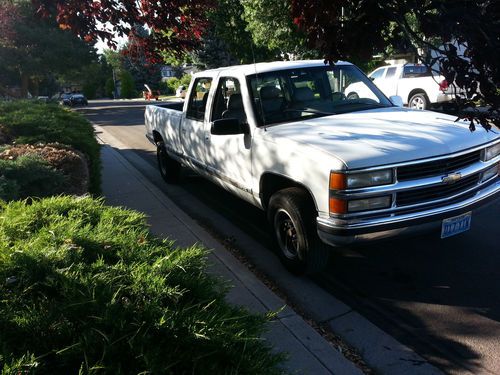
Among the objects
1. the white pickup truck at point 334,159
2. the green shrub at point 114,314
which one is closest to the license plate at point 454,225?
the white pickup truck at point 334,159

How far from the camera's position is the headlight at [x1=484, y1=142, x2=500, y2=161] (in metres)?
4.22

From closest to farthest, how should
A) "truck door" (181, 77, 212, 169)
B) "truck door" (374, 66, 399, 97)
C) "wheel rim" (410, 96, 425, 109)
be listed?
"truck door" (181, 77, 212, 169), "wheel rim" (410, 96, 425, 109), "truck door" (374, 66, 399, 97)

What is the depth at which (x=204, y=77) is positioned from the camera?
6.47 m

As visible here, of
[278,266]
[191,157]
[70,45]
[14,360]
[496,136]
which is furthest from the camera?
[70,45]

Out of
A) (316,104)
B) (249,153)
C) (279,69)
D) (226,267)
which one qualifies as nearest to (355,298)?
(226,267)

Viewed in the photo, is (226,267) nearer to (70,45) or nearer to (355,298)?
(355,298)

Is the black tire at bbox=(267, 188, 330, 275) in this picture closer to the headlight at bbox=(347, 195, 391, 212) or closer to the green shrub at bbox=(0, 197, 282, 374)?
the headlight at bbox=(347, 195, 391, 212)

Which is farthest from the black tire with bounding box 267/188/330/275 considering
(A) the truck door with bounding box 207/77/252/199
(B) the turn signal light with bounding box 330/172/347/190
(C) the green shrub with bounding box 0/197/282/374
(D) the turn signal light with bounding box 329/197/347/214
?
(C) the green shrub with bounding box 0/197/282/374

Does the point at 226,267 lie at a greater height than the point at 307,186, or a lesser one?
lesser

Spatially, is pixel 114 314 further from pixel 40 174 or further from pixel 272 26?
pixel 272 26

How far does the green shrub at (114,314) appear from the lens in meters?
1.75

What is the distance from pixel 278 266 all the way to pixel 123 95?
68067mm

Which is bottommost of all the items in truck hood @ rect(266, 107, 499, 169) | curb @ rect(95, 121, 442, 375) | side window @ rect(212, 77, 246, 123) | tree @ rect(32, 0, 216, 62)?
curb @ rect(95, 121, 442, 375)

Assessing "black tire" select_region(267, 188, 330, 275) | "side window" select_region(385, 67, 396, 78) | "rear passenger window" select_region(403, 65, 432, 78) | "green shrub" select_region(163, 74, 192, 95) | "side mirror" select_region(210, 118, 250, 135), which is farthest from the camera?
"green shrub" select_region(163, 74, 192, 95)
